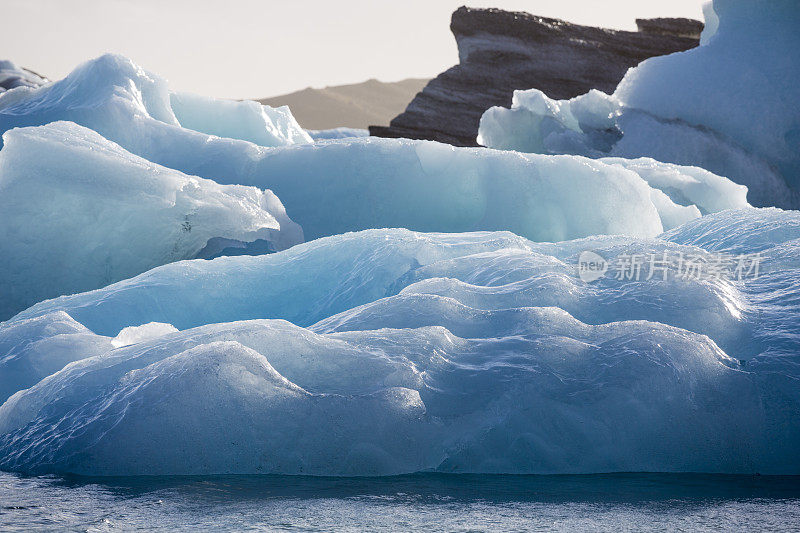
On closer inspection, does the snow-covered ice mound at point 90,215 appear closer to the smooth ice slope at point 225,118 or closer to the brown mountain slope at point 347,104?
the smooth ice slope at point 225,118

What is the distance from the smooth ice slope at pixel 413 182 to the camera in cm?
551

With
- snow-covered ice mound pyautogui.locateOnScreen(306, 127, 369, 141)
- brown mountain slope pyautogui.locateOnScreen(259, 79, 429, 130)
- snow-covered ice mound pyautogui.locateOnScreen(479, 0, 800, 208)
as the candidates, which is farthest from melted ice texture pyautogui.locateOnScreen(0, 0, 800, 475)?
brown mountain slope pyautogui.locateOnScreen(259, 79, 429, 130)

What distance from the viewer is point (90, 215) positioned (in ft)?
16.9

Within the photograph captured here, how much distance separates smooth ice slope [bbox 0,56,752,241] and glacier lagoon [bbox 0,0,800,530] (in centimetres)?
68

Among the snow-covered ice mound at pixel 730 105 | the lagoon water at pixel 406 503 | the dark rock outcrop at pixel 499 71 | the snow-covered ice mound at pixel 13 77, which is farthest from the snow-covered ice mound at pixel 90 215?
the snow-covered ice mound at pixel 13 77

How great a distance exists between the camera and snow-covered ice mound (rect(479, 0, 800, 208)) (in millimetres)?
9195

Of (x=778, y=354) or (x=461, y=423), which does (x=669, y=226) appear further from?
(x=461, y=423)

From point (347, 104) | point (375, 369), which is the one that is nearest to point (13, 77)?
point (375, 369)

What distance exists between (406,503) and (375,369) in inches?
22.9

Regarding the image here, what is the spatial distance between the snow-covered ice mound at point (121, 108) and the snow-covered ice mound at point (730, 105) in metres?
4.24

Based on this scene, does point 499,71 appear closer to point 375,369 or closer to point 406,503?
point 375,369

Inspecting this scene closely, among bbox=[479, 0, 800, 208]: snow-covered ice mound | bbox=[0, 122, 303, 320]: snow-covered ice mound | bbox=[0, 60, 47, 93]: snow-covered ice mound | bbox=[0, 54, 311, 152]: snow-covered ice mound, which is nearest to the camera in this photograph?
bbox=[0, 122, 303, 320]: snow-covered ice mound

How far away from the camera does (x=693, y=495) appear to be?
81.4 inches

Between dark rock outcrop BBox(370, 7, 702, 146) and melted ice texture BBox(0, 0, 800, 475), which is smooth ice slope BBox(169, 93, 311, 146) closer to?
melted ice texture BBox(0, 0, 800, 475)
